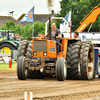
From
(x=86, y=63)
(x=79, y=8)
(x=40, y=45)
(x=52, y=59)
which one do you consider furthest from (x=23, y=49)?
(x=79, y=8)

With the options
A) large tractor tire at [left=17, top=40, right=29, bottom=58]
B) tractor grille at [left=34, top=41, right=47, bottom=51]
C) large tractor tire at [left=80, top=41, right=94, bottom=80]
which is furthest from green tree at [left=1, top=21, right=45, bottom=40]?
tractor grille at [left=34, top=41, right=47, bottom=51]

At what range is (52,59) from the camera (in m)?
12.6

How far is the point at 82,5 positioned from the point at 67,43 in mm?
38487

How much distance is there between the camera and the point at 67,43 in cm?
1309

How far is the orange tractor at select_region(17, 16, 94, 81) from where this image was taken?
474 inches

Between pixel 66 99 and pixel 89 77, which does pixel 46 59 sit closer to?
pixel 89 77

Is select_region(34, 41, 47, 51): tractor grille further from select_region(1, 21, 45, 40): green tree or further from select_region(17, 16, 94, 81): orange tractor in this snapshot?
select_region(1, 21, 45, 40): green tree

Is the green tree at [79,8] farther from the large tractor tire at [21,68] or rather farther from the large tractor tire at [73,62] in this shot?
the large tractor tire at [21,68]

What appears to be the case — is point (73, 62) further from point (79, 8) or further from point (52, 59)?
point (79, 8)

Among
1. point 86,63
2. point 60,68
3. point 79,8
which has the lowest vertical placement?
point 60,68

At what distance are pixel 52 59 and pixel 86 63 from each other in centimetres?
135

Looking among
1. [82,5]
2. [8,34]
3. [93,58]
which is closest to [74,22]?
[82,5]

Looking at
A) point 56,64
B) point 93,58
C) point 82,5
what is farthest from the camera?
point 82,5

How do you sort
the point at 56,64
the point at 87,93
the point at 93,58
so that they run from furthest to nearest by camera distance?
the point at 93,58, the point at 56,64, the point at 87,93
